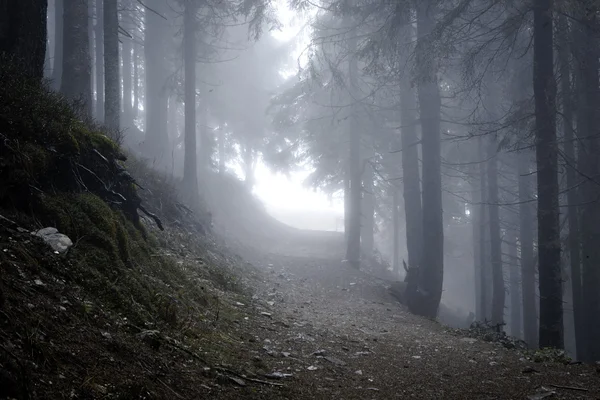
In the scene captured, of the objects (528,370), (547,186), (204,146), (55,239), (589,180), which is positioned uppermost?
(204,146)

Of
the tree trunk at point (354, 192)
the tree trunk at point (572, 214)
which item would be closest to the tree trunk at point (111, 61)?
the tree trunk at point (354, 192)

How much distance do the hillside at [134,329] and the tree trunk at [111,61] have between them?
6224 mm

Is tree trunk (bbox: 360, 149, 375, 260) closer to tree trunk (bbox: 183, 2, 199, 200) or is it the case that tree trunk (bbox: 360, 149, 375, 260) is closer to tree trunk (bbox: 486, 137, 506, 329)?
tree trunk (bbox: 486, 137, 506, 329)

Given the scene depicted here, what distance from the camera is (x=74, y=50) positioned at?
998 cm

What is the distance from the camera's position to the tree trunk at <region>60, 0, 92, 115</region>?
9.95 meters

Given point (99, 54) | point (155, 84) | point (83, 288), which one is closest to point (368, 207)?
point (155, 84)

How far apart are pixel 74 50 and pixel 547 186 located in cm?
1115

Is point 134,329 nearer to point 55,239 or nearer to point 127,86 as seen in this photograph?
point 55,239

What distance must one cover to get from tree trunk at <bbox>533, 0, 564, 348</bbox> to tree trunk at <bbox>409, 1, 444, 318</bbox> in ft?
12.2

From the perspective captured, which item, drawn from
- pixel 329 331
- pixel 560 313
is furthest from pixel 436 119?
pixel 329 331

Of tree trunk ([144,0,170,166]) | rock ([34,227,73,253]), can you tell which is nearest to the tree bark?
tree trunk ([144,0,170,166])

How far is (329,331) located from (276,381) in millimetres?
3115

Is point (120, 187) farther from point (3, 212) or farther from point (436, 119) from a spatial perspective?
point (436, 119)

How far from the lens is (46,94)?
5.25 meters
